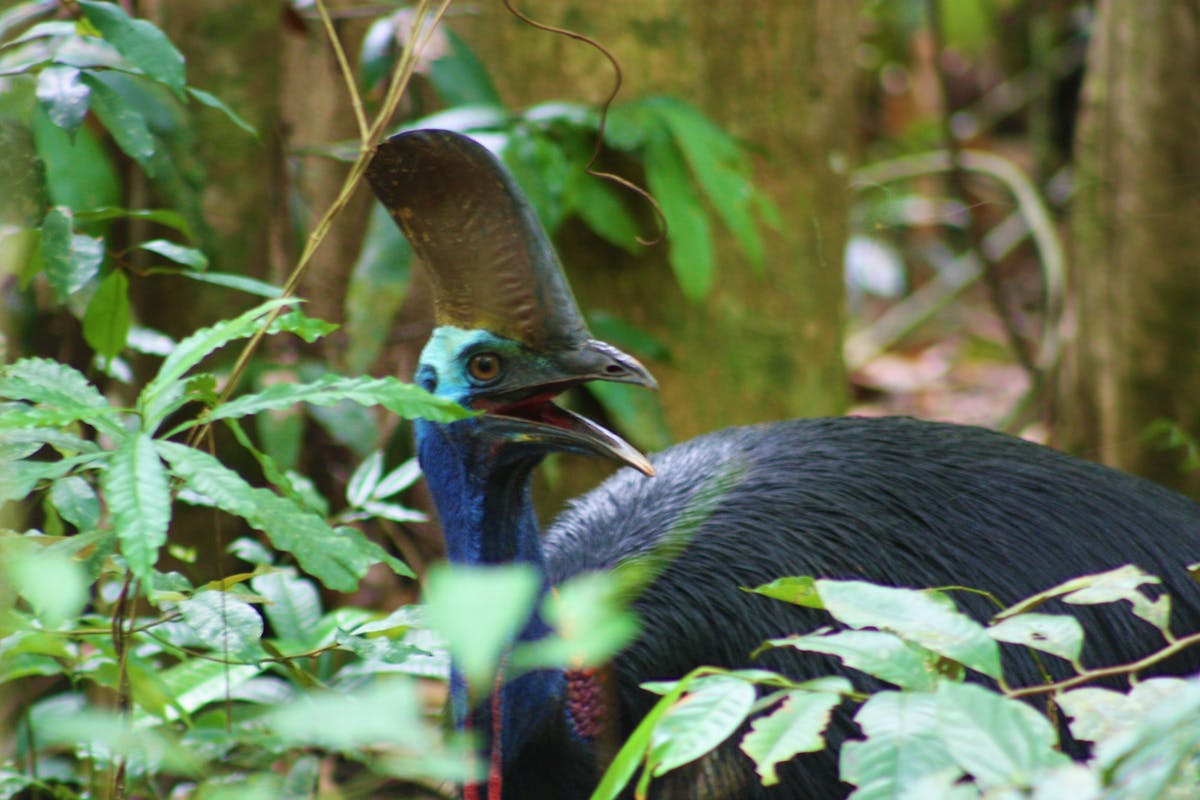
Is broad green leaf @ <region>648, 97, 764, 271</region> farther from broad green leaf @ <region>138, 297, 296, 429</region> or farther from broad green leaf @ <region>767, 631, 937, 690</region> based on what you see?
broad green leaf @ <region>767, 631, 937, 690</region>

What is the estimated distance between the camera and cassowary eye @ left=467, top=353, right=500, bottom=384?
1.98 m

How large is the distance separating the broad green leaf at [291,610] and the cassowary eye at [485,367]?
457 millimetres

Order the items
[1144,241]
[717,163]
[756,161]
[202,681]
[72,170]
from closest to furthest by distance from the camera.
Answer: [202,681], [72,170], [717,163], [756,161], [1144,241]

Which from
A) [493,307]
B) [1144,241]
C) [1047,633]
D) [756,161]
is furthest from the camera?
[1144,241]

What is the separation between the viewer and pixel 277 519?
1.51m

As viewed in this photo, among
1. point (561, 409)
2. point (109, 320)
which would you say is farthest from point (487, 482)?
point (109, 320)

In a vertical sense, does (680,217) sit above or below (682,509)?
above

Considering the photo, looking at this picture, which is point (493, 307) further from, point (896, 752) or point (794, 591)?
point (896, 752)

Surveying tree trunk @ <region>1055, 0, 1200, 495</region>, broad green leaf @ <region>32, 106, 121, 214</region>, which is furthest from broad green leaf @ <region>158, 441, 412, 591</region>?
tree trunk @ <region>1055, 0, 1200, 495</region>

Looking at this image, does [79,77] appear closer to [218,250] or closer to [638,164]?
[218,250]

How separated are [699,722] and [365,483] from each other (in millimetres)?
1266

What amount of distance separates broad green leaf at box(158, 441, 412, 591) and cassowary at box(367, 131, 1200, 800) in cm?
36

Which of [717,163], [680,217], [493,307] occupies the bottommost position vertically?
[493,307]

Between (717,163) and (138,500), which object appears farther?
(717,163)
